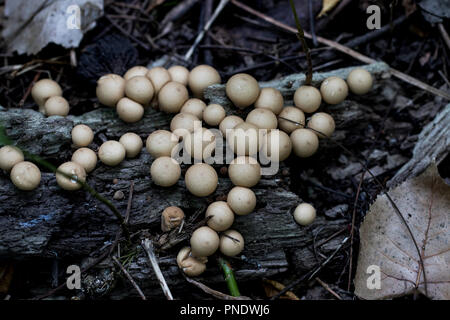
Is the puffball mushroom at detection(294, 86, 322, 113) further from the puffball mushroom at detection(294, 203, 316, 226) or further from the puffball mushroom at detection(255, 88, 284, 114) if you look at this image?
the puffball mushroom at detection(294, 203, 316, 226)

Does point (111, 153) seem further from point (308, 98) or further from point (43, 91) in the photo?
point (308, 98)

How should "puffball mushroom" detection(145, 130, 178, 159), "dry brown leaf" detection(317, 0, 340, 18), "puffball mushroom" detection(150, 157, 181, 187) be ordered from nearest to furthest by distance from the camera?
"puffball mushroom" detection(150, 157, 181, 187) → "puffball mushroom" detection(145, 130, 178, 159) → "dry brown leaf" detection(317, 0, 340, 18)

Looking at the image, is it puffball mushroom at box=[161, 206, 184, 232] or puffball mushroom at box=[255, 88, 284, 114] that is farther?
puffball mushroom at box=[255, 88, 284, 114]

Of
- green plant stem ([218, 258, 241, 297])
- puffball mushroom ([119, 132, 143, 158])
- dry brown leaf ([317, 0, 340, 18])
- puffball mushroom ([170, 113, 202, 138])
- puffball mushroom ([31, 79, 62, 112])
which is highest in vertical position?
dry brown leaf ([317, 0, 340, 18])

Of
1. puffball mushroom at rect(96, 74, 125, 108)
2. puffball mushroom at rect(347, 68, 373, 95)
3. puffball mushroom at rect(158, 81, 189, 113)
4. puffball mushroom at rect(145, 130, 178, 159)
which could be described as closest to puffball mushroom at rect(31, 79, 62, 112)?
puffball mushroom at rect(96, 74, 125, 108)

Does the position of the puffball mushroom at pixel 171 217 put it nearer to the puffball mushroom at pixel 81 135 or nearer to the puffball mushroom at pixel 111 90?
the puffball mushroom at pixel 81 135

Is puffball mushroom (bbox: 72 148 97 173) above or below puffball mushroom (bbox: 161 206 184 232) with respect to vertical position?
above
